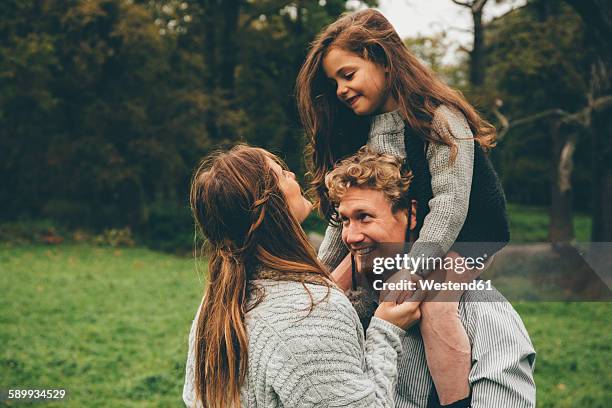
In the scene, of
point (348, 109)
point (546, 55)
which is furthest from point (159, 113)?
point (348, 109)

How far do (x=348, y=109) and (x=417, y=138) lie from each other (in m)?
0.43

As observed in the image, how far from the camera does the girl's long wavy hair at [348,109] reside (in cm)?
258

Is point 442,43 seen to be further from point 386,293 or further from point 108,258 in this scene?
point 386,293

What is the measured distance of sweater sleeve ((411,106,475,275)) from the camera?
93.5 inches

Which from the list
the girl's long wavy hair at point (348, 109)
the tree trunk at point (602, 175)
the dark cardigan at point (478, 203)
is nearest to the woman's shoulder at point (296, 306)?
the dark cardigan at point (478, 203)

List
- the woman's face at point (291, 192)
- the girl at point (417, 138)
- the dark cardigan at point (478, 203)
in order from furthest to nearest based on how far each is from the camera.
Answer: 1. the dark cardigan at point (478, 203)
2. the girl at point (417, 138)
3. the woman's face at point (291, 192)

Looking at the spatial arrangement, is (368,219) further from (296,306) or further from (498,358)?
(498,358)

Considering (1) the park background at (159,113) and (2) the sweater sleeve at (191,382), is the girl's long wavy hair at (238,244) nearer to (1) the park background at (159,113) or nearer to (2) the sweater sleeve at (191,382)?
(2) the sweater sleeve at (191,382)

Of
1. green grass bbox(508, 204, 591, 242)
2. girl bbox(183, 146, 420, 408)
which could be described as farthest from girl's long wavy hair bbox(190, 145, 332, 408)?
green grass bbox(508, 204, 591, 242)

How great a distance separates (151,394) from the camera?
6.08 m

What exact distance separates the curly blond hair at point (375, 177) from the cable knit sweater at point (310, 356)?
1.60 feet

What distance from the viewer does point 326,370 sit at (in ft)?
6.24

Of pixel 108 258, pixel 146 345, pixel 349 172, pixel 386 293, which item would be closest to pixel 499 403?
pixel 386 293

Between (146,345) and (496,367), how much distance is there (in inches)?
244
